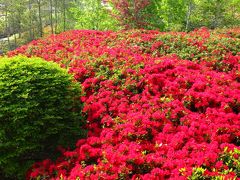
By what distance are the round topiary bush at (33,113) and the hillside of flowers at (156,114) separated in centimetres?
57

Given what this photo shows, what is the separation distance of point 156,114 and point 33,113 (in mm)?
3520

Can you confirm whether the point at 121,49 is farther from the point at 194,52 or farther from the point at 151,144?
the point at 151,144

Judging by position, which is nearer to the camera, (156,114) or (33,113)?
(33,113)

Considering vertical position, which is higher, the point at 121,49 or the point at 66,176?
the point at 121,49

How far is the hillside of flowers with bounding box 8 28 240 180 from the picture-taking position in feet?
23.4

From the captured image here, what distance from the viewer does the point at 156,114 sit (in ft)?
29.0

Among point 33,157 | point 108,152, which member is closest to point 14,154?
point 33,157

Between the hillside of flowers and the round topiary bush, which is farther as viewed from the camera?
the round topiary bush

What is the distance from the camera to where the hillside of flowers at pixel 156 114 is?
23.4ft

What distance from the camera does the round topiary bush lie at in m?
8.31

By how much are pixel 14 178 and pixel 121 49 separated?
734cm

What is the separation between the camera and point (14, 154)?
8.23 meters

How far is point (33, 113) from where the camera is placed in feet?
28.3

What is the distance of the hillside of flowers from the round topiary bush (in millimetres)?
572
